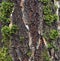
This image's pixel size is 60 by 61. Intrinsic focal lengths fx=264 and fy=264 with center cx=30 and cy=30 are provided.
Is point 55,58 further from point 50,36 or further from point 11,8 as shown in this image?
point 11,8

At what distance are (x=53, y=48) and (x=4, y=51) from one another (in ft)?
1.31

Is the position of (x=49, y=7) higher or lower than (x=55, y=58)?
higher

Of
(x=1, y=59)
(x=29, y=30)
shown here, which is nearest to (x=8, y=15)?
→ (x=29, y=30)

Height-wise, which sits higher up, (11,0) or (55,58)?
(11,0)

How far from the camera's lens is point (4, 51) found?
215cm

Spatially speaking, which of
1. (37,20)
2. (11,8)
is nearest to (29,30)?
(37,20)

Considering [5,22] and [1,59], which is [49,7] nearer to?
[5,22]

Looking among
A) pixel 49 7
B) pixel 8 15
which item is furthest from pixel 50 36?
pixel 8 15

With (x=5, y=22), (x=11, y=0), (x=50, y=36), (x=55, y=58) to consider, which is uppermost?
(x=11, y=0)

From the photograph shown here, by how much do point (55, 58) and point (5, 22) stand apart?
0.49 metres

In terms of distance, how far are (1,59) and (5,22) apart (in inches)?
12.1

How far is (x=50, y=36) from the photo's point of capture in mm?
2080

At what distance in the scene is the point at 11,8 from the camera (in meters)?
2.10

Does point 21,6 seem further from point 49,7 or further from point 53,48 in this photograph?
point 53,48
